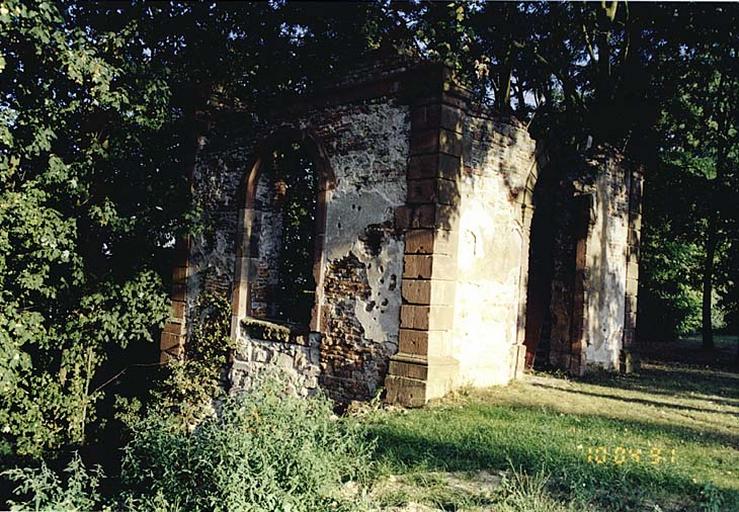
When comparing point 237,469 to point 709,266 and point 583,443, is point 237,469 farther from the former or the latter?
point 709,266

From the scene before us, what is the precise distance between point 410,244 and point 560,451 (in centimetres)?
332

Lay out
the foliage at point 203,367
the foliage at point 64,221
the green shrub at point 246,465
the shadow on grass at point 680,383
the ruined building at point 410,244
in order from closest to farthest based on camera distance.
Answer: the green shrub at point 246,465
the foliage at point 64,221
the ruined building at point 410,244
the shadow on grass at point 680,383
the foliage at point 203,367

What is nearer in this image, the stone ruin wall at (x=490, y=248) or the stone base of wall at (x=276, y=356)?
the stone ruin wall at (x=490, y=248)

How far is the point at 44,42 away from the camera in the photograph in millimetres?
7000

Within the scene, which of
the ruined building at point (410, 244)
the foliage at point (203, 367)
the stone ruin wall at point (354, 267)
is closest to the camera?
the ruined building at point (410, 244)

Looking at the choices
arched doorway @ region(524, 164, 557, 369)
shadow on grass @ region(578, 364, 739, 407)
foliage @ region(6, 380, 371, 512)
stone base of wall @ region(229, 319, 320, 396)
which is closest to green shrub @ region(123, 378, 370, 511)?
foliage @ region(6, 380, 371, 512)

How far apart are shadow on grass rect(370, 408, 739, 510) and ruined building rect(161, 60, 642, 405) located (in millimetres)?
1420

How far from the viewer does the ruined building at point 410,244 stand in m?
7.98

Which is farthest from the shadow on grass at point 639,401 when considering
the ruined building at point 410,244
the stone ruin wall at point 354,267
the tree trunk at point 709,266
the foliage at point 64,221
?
the tree trunk at point 709,266

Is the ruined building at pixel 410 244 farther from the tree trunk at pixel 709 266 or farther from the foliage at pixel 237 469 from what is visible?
the tree trunk at pixel 709 266

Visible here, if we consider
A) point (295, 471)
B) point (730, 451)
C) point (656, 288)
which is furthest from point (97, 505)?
point (656, 288)

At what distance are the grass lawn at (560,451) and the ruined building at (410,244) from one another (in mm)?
863

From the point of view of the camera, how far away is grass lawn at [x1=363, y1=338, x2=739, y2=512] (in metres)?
4.69

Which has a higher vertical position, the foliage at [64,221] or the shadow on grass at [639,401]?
the foliage at [64,221]
